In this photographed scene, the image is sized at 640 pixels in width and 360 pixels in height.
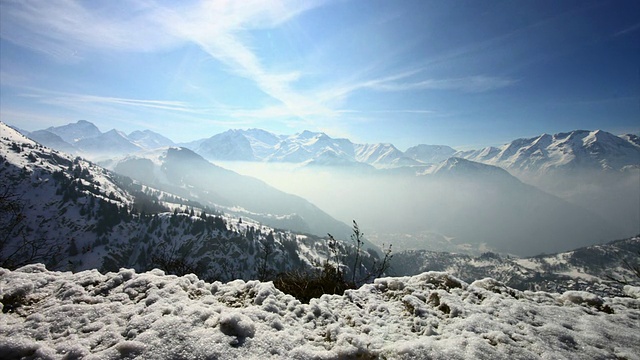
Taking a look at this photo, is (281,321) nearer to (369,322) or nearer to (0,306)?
(369,322)

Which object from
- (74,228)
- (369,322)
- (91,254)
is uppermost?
(369,322)

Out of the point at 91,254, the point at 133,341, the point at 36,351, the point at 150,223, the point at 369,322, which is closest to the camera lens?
the point at 36,351

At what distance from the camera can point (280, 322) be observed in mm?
4617

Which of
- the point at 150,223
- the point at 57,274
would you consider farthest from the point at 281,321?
the point at 150,223

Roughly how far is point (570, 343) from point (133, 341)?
6.77 metres

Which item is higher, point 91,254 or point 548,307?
point 548,307

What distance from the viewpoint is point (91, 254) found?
Result: 168 m

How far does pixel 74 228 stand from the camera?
179500 mm

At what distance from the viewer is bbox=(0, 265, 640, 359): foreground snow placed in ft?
12.0

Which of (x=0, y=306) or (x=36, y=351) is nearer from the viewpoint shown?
(x=36, y=351)

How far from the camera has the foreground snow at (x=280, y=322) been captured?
144 inches

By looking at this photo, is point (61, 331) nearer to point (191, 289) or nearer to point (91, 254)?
point (191, 289)

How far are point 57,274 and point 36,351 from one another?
9.16 feet

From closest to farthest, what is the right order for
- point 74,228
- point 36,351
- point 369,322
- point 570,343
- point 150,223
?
1. point 36,351
2. point 570,343
3. point 369,322
4. point 74,228
5. point 150,223
